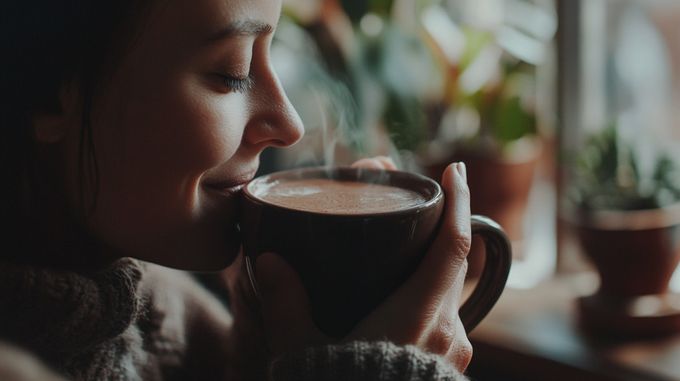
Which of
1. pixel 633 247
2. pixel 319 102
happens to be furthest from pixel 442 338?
pixel 633 247

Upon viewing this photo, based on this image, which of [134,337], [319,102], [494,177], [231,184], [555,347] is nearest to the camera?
[231,184]

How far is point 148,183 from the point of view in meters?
0.69

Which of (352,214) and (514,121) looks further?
(514,121)

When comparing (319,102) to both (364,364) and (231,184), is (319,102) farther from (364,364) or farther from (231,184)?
(364,364)

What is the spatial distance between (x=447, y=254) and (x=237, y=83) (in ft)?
0.82

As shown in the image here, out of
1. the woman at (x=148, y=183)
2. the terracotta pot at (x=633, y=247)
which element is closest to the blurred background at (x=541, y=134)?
the terracotta pot at (x=633, y=247)

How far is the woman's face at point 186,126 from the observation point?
2.19 ft

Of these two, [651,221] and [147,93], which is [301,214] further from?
[651,221]

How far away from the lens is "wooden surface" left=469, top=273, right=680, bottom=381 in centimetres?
116

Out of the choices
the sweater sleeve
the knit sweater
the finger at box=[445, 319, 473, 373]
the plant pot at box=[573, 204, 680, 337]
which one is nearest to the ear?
the knit sweater

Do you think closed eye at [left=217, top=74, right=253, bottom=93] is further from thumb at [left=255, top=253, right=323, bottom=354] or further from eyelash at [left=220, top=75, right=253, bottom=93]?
thumb at [left=255, top=253, right=323, bottom=354]

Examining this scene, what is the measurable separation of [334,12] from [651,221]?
84 centimetres

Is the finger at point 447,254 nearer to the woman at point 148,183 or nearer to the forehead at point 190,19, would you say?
the woman at point 148,183

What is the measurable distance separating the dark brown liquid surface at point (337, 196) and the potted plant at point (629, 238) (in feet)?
1.86
